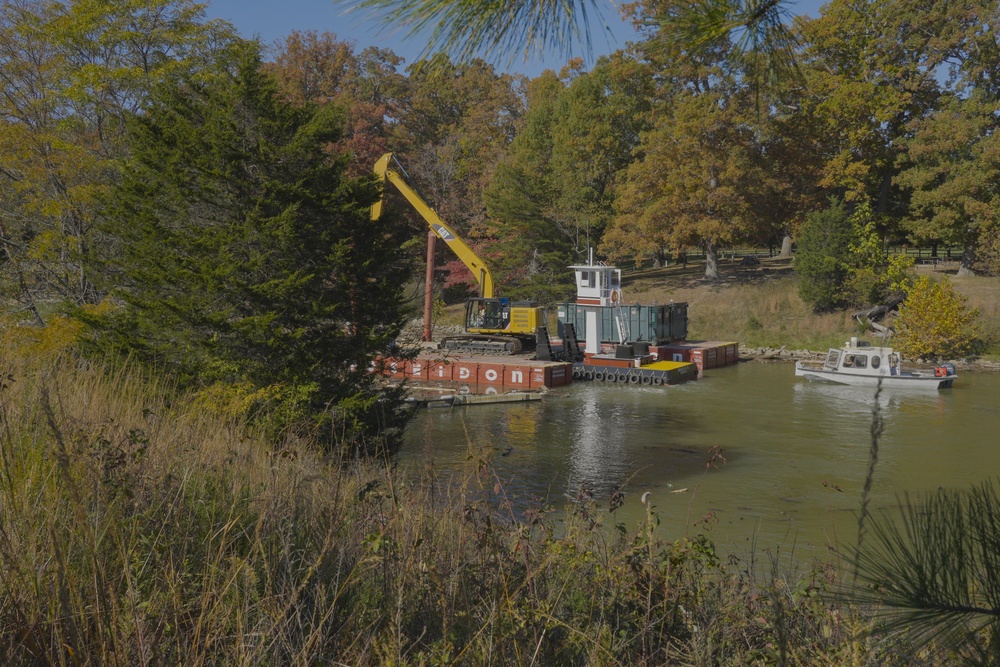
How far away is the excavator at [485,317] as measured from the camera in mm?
28734

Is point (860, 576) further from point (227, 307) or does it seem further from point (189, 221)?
point (189, 221)

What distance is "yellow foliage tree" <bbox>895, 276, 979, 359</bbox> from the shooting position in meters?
26.9

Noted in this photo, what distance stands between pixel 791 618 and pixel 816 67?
35266 millimetres

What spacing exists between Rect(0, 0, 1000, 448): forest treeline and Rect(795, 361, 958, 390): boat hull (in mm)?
9009

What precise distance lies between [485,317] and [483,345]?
127cm

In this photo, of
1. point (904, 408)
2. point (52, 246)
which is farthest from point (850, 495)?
point (52, 246)

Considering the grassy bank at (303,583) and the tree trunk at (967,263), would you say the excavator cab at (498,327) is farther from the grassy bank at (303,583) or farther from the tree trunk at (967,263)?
the grassy bank at (303,583)

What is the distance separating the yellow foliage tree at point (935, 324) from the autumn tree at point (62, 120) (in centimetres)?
2313

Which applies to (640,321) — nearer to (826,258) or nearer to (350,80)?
(826,258)

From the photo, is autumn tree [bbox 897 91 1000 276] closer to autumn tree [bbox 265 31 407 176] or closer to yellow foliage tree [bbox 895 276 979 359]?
yellow foliage tree [bbox 895 276 979 359]

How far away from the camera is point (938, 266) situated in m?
36.6

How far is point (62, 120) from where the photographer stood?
1375 cm

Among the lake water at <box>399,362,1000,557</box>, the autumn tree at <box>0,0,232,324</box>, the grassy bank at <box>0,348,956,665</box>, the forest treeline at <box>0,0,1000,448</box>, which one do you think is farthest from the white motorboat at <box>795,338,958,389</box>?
the grassy bank at <box>0,348,956,665</box>

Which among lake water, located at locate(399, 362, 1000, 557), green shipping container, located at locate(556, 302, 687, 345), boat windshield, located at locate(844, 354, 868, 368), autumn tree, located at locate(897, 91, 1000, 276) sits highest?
autumn tree, located at locate(897, 91, 1000, 276)
